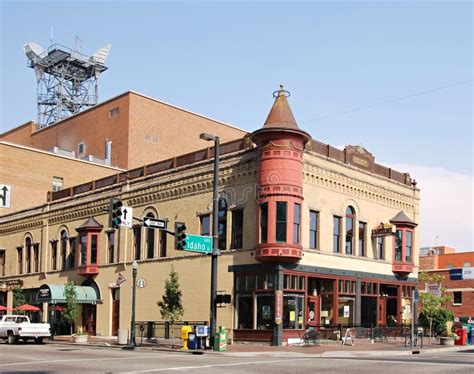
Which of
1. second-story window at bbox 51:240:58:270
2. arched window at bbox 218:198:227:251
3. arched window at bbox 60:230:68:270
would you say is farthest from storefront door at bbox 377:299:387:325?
second-story window at bbox 51:240:58:270

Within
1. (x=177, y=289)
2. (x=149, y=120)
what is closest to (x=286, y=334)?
(x=177, y=289)

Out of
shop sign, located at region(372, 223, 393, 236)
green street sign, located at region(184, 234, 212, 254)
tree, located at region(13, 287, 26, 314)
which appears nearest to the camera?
green street sign, located at region(184, 234, 212, 254)

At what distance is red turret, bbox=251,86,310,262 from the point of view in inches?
1441

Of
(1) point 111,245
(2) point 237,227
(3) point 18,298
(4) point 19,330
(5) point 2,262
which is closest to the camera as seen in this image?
(2) point 237,227

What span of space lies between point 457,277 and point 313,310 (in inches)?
631

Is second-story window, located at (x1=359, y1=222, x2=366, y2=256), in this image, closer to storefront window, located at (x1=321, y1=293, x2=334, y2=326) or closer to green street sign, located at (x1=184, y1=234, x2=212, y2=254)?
storefront window, located at (x1=321, y1=293, x2=334, y2=326)

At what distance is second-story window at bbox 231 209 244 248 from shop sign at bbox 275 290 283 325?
159 inches

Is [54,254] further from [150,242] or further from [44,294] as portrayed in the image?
[150,242]

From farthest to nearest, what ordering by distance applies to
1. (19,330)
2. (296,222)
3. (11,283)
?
(11,283) < (19,330) < (296,222)

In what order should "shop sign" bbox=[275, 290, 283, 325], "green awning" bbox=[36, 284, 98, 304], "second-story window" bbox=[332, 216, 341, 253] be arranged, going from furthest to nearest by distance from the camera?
"green awning" bbox=[36, 284, 98, 304] → "second-story window" bbox=[332, 216, 341, 253] → "shop sign" bbox=[275, 290, 283, 325]

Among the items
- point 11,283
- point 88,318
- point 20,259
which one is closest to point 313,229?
point 88,318

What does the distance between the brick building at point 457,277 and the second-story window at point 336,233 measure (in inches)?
538

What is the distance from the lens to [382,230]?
4344 centimetres

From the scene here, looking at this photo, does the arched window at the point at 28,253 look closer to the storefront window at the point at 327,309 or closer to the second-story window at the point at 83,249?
the second-story window at the point at 83,249
